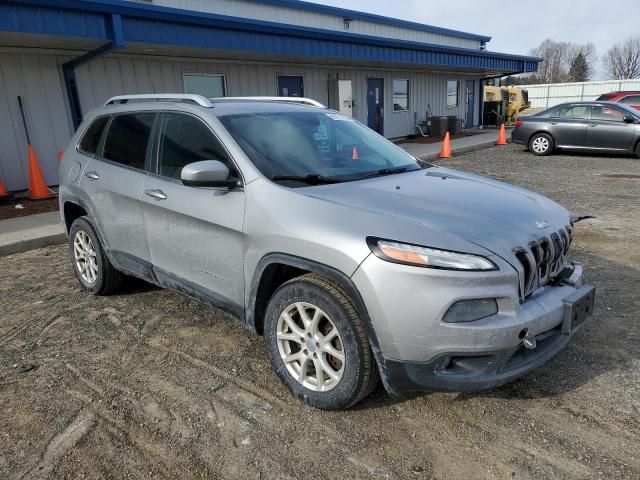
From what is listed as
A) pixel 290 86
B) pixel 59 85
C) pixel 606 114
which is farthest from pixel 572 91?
pixel 59 85

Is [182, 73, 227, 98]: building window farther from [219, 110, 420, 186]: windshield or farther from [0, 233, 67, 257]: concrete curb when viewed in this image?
[219, 110, 420, 186]: windshield

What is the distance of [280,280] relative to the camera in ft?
10.1

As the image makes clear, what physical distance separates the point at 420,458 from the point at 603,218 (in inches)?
240

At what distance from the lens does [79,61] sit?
10016 millimetres

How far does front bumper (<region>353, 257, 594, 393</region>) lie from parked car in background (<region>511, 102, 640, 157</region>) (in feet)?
42.8

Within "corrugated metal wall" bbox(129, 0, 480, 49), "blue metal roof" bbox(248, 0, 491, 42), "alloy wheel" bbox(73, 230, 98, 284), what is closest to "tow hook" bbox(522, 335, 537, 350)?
"alloy wheel" bbox(73, 230, 98, 284)

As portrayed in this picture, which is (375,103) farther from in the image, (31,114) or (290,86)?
(31,114)

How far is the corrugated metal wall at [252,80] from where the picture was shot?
35.9ft

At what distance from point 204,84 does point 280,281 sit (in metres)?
11.2

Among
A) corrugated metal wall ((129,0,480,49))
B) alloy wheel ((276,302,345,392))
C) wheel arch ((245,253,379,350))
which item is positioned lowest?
alloy wheel ((276,302,345,392))

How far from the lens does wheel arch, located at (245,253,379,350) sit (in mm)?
2527

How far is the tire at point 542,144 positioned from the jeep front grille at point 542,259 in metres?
12.6

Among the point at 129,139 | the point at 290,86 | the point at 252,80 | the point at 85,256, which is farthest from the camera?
the point at 290,86

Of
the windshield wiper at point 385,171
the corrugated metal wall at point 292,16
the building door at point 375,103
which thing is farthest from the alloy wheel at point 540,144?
the windshield wiper at point 385,171
